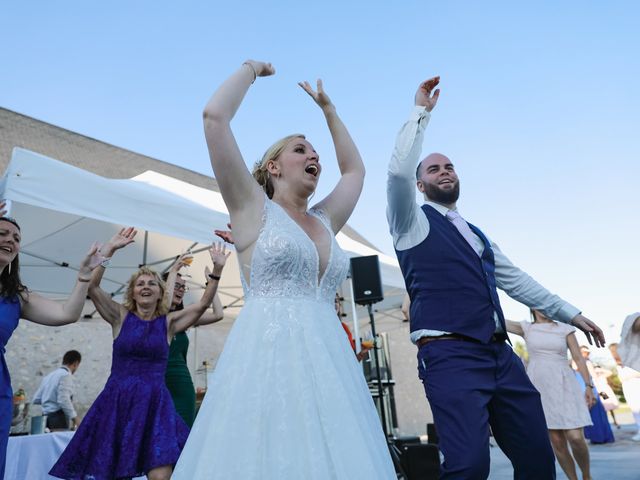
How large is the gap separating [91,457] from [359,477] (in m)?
2.13

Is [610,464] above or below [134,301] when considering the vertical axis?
below

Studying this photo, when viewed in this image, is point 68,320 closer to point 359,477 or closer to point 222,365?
point 222,365

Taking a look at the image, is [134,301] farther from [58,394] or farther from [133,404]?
[58,394]

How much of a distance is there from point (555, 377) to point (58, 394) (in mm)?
4710

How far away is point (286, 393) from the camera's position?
4.57 feet

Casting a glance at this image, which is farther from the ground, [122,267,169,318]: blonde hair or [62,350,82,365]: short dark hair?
[62,350,82,365]: short dark hair

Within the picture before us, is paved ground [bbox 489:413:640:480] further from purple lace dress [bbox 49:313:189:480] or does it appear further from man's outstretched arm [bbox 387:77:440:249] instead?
man's outstretched arm [bbox 387:77:440:249]

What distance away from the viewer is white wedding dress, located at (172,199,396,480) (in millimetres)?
1284

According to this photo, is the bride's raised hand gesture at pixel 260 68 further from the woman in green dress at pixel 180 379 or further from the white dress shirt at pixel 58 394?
the white dress shirt at pixel 58 394

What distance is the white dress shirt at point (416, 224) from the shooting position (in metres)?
2.09

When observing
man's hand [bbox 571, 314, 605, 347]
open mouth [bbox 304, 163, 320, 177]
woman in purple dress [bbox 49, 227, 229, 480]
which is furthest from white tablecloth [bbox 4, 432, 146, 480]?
man's hand [bbox 571, 314, 605, 347]

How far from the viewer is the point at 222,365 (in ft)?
4.83

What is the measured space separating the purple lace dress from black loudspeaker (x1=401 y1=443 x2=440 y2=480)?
235 cm

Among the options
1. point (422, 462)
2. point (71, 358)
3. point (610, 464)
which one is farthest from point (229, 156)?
point (610, 464)
